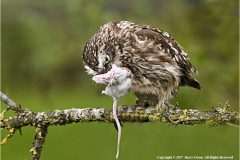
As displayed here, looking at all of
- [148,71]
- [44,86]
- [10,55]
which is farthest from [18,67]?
[148,71]

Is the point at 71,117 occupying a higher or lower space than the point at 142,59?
lower

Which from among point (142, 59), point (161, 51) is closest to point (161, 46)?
point (161, 51)

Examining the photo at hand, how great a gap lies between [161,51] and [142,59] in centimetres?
21

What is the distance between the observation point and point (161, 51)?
3678 millimetres

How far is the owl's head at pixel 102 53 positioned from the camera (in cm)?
336

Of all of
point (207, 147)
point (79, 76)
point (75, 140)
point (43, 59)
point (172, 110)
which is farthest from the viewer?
point (79, 76)

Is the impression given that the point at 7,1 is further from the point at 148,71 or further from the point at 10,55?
the point at 148,71

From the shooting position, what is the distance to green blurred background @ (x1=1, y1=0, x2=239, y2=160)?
454 cm

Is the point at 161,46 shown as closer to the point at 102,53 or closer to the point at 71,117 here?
the point at 102,53

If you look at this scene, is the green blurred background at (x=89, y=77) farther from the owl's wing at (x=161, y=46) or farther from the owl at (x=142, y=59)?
the owl's wing at (x=161, y=46)

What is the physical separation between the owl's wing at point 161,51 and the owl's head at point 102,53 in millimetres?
171

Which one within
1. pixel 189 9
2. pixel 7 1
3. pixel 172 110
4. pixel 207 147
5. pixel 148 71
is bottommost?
pixel 172 110

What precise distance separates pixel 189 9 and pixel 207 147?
179cm

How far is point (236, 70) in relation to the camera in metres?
4.51
